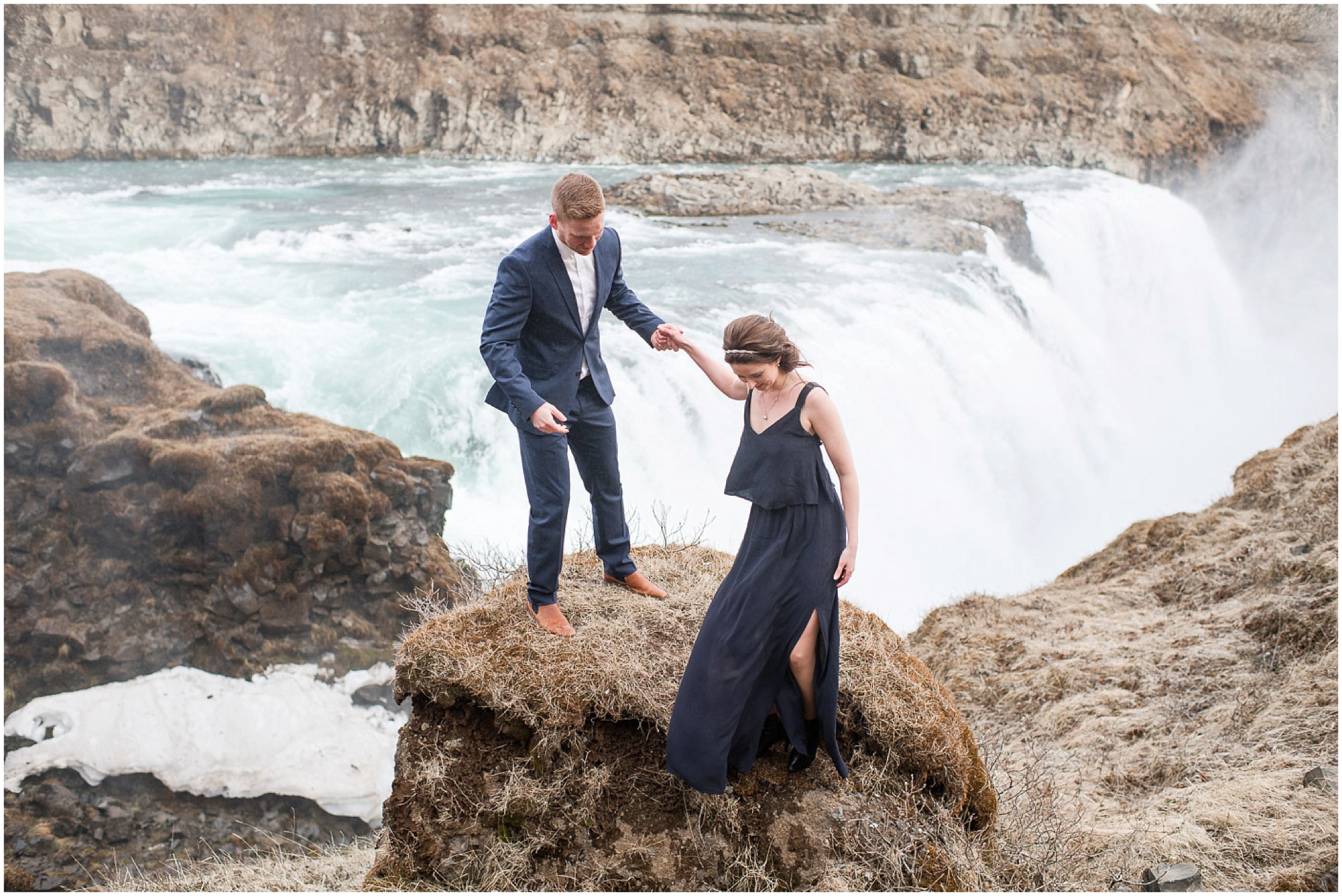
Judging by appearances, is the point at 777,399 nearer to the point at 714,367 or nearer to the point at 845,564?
the point at 714,367

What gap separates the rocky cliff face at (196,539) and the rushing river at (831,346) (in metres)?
0.94

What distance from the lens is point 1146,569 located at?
7.17m

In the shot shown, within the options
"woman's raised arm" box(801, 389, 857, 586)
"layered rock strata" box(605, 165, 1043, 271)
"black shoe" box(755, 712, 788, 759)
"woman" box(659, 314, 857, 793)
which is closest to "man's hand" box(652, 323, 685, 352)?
"woman" box(659, 314, 857, 793)

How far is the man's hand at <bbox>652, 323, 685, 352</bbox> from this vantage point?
3.18 metres

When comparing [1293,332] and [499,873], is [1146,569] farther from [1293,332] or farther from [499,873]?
[1293,332]

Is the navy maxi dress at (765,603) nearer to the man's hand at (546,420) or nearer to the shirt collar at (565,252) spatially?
the man's hand at (546,420)

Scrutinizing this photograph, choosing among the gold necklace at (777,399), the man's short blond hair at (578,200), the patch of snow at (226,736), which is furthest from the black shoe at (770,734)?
the patch of snow at (226,736)

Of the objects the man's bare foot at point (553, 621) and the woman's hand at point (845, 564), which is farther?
the man's bare foot at point (553, 621)

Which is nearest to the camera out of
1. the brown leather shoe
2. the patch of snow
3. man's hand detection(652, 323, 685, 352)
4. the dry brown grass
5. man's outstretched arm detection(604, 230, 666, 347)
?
man's hand detection(652, 323, 685, 352)

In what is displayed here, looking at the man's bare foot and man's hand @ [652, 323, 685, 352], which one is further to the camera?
the man's bare foot

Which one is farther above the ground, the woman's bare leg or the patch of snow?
the woman's bare leg

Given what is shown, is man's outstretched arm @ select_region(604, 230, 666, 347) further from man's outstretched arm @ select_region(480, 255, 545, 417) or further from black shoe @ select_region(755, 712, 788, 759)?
black shoe @ select_region(755, 712, 788, 759)

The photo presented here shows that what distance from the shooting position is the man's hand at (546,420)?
2.85 meters

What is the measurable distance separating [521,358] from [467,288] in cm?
1006
